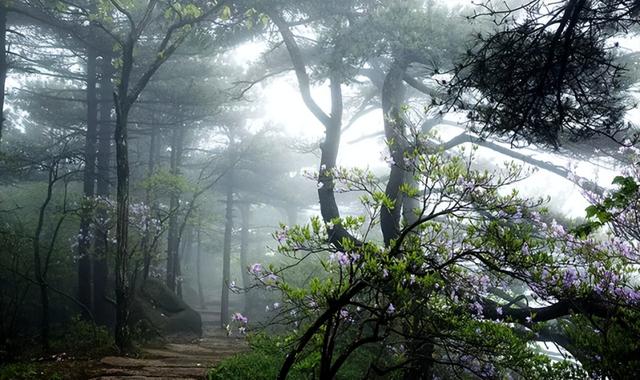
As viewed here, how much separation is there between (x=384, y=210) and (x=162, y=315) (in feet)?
37.7

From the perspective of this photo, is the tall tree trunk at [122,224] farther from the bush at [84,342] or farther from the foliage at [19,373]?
the foliage at [19,373]

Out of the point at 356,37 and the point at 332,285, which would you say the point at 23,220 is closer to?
the point at 356,37

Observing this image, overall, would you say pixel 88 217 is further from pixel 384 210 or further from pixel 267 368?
pixel 384 210

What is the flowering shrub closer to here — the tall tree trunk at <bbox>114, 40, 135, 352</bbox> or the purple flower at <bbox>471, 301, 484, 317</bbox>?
the purple flower at <bbox>471, 301, 484, 317</bbox>

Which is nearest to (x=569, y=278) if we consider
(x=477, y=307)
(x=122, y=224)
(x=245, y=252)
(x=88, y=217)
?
(x=477, y=307)

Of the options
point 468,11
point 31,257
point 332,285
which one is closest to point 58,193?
point 31,257

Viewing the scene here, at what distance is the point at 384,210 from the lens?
7.62 meters

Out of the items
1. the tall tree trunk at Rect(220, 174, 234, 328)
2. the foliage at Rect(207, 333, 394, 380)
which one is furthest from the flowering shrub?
the tall tree trunk at Rect(220, 174, 234, 328)

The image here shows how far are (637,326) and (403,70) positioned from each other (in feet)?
21.8

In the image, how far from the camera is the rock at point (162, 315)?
46.6 feet

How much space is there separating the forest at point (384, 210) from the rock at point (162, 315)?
9 centimetres

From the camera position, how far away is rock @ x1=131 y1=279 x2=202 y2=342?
1421cm

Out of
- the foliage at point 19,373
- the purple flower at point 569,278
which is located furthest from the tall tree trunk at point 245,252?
the purple flower at point 569,278

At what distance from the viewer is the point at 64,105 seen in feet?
62.9
